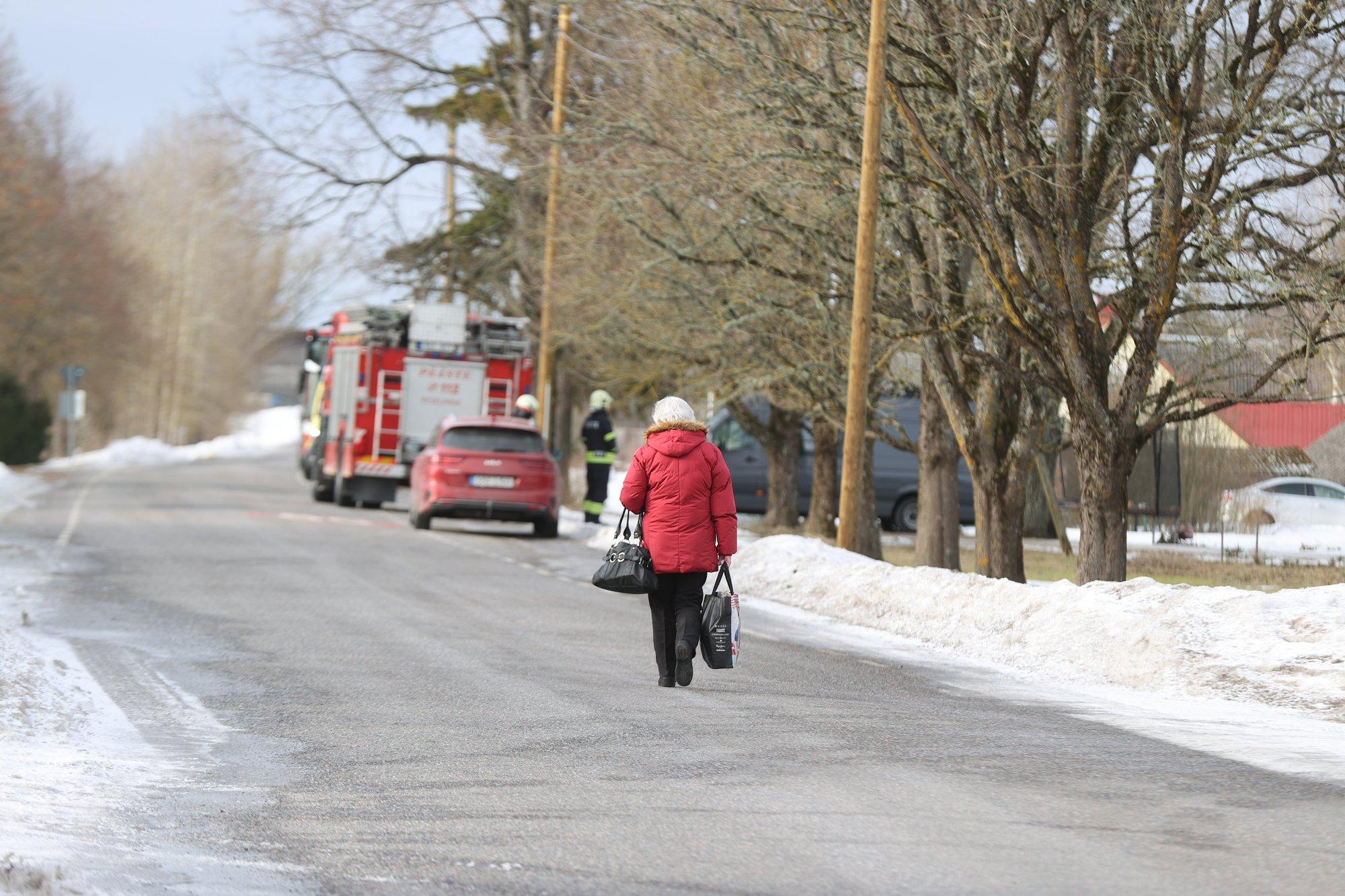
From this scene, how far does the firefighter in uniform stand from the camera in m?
25.9

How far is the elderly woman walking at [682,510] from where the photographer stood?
391 inches

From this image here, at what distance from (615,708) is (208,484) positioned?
100 ft

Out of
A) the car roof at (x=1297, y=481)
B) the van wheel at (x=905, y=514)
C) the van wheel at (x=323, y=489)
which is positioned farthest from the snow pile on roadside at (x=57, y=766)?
the van wheel at (x=905, y=514)

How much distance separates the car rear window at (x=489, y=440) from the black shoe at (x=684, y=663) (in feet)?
48.8

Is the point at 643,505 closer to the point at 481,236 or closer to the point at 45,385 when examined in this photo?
A: the point at 481,236

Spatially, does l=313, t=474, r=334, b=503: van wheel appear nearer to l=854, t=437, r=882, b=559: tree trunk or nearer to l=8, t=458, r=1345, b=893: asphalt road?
l=854, t=437, r=882, b=559: tree trunk

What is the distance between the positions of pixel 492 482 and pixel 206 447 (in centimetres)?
5665

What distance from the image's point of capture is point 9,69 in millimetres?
48031

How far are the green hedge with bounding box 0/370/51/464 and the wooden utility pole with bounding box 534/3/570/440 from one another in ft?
71.3

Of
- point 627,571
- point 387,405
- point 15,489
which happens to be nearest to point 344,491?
point 387,405

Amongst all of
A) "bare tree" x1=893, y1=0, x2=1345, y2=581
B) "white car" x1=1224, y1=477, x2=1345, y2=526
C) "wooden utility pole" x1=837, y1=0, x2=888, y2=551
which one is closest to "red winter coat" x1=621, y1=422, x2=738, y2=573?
"bare tree" x1=893, y1=0, x2=1345, y2=581

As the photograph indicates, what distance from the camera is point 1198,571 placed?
2047 centimetres

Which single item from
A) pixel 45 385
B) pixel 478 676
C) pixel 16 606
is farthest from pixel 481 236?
pixel 45 385

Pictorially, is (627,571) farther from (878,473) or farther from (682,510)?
(878,473)
